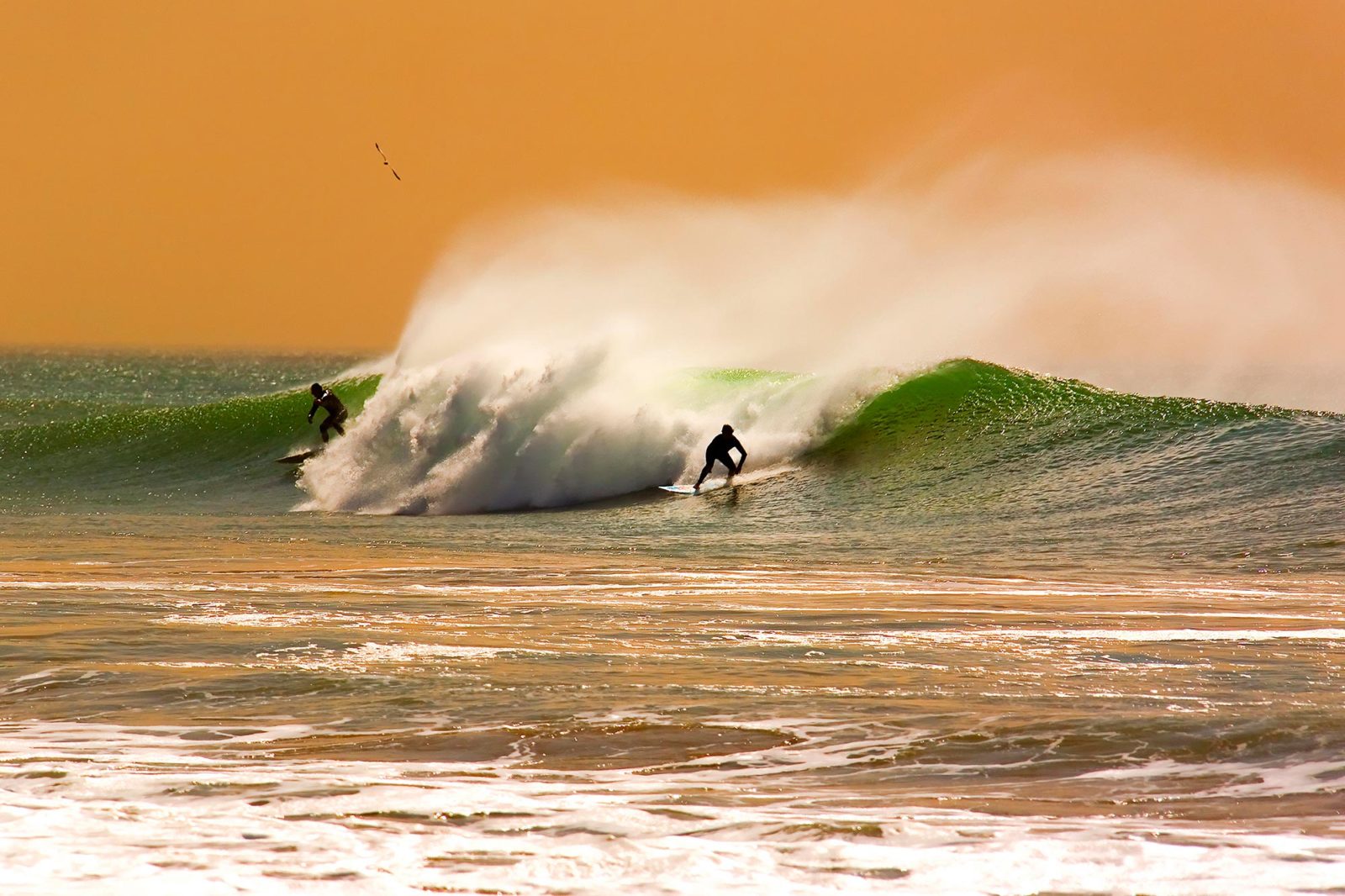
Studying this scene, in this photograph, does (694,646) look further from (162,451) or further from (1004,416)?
(162,451)

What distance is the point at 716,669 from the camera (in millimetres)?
7176

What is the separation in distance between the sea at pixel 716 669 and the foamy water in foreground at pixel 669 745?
25 millimetres

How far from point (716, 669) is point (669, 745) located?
57.9 inches

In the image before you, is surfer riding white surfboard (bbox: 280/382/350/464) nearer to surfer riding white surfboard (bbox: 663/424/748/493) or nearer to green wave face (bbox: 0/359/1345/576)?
green wave face (bbox: 0/359/1345/576)

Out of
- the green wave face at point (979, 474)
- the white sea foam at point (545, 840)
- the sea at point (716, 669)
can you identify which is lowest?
the white sea foam at point (545, 840)

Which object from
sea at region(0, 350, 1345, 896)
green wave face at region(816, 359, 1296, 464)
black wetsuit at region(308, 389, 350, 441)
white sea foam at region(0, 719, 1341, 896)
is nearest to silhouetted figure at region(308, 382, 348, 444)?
black wetsuit at region(308, 389, 350, 441)

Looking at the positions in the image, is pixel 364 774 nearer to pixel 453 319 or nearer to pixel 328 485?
pixel 328 485

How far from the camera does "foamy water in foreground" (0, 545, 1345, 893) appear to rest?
4375 mm

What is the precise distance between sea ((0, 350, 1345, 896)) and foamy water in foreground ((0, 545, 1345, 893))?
0.02m

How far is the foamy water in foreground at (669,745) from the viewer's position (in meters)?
4.38

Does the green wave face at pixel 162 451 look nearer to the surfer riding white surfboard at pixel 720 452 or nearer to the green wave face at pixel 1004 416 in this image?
the surfer riding white surfboard at pixel 720 452

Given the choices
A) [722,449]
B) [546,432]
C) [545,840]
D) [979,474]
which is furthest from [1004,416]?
[545,840]

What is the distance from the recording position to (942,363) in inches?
765

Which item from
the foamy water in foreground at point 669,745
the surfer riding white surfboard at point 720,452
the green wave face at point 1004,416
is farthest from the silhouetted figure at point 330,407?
the foamy water in foreground at point 669,745
